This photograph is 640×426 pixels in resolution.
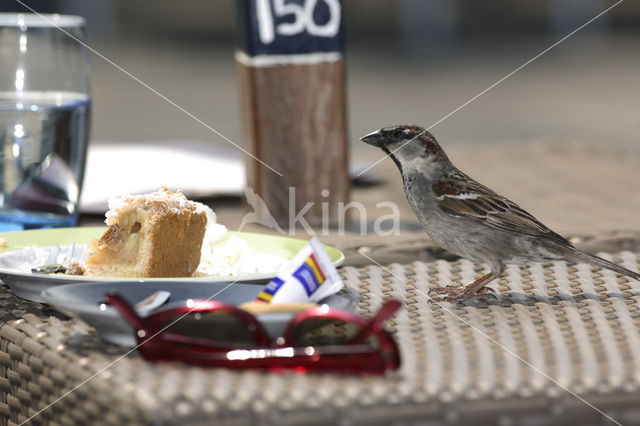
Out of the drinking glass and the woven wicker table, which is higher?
the drinking glass

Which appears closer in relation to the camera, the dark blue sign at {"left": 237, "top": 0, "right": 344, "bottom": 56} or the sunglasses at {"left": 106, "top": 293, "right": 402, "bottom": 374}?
the sunglasses at {"left": 106, "top": 293, "right": 402, "bottom": 374}

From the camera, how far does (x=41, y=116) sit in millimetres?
1936

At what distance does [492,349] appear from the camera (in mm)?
1230

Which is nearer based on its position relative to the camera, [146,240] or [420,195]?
[146,240]

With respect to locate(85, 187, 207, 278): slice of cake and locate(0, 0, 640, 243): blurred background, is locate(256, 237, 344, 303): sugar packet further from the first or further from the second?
locate(0, 0, 640, 243): blurred background

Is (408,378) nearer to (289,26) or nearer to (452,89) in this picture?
(289,26)

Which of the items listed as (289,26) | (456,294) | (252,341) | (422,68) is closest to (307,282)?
(252,341)

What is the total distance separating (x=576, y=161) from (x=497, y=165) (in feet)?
0.75

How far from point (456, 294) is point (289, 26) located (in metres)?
0.96

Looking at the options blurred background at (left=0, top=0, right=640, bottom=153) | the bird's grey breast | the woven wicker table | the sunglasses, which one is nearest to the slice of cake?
the woven wicker table

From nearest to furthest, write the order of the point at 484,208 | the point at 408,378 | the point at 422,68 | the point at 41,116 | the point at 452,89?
the point at 408,378 → the point at 484,208 → the point at 41,116 → the point at 452,89 → the point at 422,68

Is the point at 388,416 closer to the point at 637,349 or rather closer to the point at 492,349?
the point at 492,349

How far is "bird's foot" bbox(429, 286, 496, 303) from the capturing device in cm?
149

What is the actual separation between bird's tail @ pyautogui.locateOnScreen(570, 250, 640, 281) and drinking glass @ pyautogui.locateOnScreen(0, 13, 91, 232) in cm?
103
